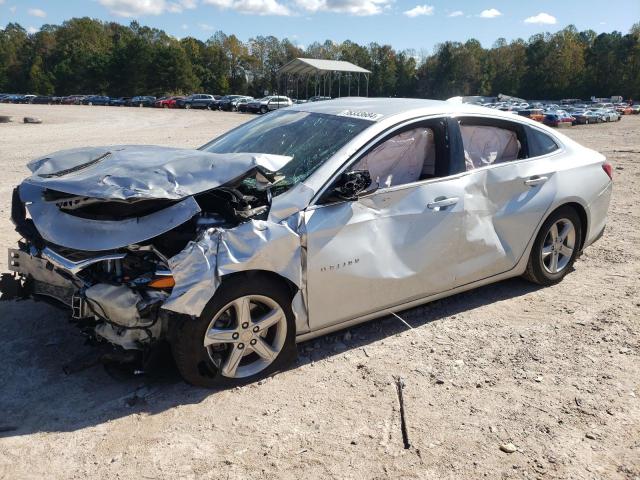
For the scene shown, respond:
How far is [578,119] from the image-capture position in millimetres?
44406

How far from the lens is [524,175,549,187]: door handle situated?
15.4 feet

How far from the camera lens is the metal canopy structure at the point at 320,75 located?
→ 6738 centimetres

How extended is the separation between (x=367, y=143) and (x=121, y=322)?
1.95 metres

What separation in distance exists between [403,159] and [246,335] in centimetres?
173

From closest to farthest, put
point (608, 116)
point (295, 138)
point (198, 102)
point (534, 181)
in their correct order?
1. point (295, 138)
2. point (534, 181)
3. point (608, 116)
4. point (198, 102)

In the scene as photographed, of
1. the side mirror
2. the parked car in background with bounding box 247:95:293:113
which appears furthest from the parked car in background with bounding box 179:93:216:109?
the side mirror

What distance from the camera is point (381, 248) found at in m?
3.80

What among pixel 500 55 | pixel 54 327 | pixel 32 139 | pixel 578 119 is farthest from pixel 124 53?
pixel 54 327

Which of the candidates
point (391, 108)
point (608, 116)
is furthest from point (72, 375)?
point (608, 116)

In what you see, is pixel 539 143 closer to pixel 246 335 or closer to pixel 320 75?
pixel 246 335

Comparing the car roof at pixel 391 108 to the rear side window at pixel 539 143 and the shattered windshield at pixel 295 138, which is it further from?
the rear side window at pixel 539 143

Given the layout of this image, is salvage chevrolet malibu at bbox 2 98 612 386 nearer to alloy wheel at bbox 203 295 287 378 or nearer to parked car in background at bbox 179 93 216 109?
alloy wheel at bbox 203 295 287 378

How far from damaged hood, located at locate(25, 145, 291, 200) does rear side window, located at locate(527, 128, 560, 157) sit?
242 centimetres

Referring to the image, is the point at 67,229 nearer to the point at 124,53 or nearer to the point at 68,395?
the point at 68,395
